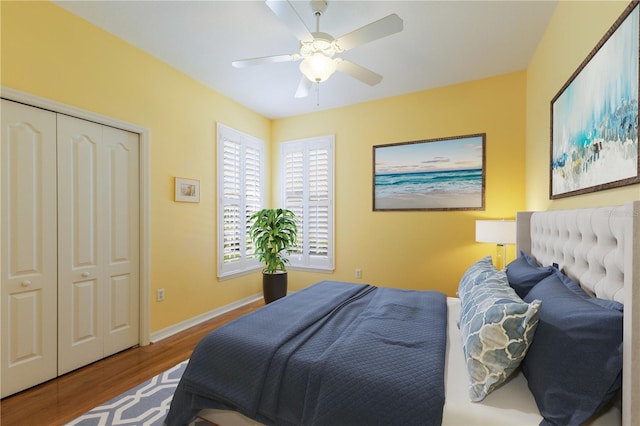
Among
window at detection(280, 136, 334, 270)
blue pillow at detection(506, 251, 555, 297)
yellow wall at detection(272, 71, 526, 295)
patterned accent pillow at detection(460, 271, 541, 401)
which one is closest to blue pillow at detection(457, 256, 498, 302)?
blue pillow at detection(506, 251, 555, 297)

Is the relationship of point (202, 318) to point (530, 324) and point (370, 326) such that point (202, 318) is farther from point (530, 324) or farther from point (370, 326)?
point (530, 324)

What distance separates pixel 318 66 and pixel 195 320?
3076 mm

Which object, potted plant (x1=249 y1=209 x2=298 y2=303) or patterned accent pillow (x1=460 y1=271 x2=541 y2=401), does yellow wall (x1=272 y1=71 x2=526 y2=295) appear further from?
patterned accent pillow (x1=460 y1=271 x2=541 y2=401)

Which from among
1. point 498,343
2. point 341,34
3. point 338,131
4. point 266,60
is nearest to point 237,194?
point 338,131

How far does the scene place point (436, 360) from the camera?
135cm

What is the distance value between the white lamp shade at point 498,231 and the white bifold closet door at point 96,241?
349cm

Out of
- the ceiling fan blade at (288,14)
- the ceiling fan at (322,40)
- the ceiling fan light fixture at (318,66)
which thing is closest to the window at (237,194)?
the ceiling fan at (322,40)

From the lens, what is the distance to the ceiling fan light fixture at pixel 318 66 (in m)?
2.07

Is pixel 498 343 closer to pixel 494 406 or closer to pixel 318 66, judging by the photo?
pixel 494 406

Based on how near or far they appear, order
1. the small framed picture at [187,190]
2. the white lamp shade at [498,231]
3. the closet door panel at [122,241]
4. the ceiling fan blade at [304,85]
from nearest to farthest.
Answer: the ceiling fan blade at [304,85], the closet door panel at [122,241], the white lamp shade at [498,231], the small framed picture at [187,190]

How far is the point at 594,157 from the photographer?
65.8 inches

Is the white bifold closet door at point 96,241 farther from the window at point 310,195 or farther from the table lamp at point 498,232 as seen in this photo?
the table lamp at point 498,232

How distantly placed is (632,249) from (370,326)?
1205 millimetres

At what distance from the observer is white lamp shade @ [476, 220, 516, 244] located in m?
2.80
